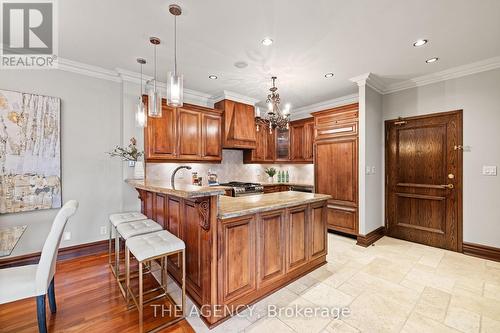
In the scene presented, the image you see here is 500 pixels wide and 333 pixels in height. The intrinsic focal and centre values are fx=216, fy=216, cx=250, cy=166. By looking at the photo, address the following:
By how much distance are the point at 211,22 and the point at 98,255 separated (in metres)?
3.49

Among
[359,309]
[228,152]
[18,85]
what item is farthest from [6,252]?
[228,152]

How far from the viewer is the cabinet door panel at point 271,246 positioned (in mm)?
2141

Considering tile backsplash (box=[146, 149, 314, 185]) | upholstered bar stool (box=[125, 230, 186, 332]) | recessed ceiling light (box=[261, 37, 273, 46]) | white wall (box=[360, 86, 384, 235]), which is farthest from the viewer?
tile backsplash (box=[146, 149, 314, 185])

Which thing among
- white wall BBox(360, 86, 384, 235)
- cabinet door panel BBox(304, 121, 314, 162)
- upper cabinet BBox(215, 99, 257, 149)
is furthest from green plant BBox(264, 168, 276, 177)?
white wall BBox(360, 86, 384, 235)

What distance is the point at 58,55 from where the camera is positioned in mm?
2871

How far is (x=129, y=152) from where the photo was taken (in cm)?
332

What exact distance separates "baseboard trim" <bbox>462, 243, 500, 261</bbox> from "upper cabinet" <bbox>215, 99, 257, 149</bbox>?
3.95 meters

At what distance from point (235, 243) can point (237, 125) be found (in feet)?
9.80

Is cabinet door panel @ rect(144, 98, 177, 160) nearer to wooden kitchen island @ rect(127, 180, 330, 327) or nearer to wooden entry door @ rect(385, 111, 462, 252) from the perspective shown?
wooden kitchen island @ rect(127, 180, 330, 327)

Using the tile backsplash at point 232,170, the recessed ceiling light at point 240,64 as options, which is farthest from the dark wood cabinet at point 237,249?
the recessed ceiling light at point 240,64

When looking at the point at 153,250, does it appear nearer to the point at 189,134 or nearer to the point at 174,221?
the point at 174,221

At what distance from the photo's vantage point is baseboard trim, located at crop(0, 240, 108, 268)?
105 inches

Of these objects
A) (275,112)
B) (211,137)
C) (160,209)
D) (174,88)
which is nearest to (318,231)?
(275,112)

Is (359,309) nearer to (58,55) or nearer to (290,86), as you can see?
(290,86)
